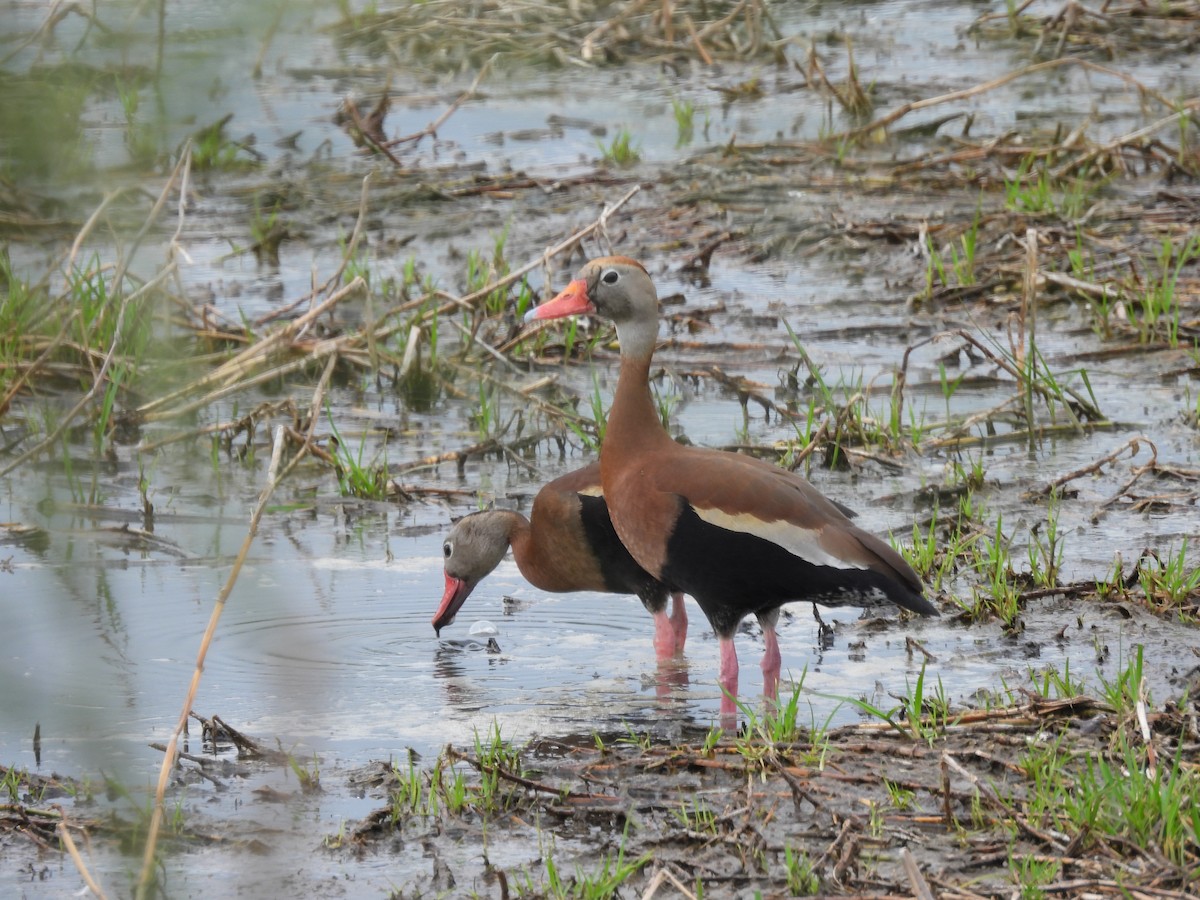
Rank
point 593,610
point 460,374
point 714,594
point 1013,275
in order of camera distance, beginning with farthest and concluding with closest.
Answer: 1. point 1013,275
2. point 460,374
3. point 593,610
4. point 714,594

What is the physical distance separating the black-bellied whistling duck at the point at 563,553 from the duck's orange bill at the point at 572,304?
19.4 inches

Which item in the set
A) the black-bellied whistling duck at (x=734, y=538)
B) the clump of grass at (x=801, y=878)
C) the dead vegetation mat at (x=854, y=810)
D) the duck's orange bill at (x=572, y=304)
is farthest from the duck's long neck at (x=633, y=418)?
the clump of grass at (x=801, y=878)

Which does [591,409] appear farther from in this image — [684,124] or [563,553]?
[684,124]

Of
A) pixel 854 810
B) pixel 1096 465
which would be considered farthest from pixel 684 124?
pixel 854 810

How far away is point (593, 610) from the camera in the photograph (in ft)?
19.3

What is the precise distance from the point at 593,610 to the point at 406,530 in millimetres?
883

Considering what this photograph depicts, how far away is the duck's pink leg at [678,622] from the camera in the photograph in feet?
17.2

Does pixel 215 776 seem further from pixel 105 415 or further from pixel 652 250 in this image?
pixel 652 250

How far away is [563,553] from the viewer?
5.43 meters

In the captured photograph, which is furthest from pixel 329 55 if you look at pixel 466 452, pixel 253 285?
pixel 466 452

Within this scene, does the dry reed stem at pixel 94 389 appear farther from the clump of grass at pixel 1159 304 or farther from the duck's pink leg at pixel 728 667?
the clump of grass at pixel 1159 304

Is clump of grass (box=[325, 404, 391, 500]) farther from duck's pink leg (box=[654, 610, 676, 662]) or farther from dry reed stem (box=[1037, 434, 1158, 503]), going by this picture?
dry reed stem (box=[1037, 434, 1158, 503])

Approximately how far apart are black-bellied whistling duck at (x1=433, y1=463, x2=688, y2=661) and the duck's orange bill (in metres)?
0.49

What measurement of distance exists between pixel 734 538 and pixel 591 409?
10.1 feet
